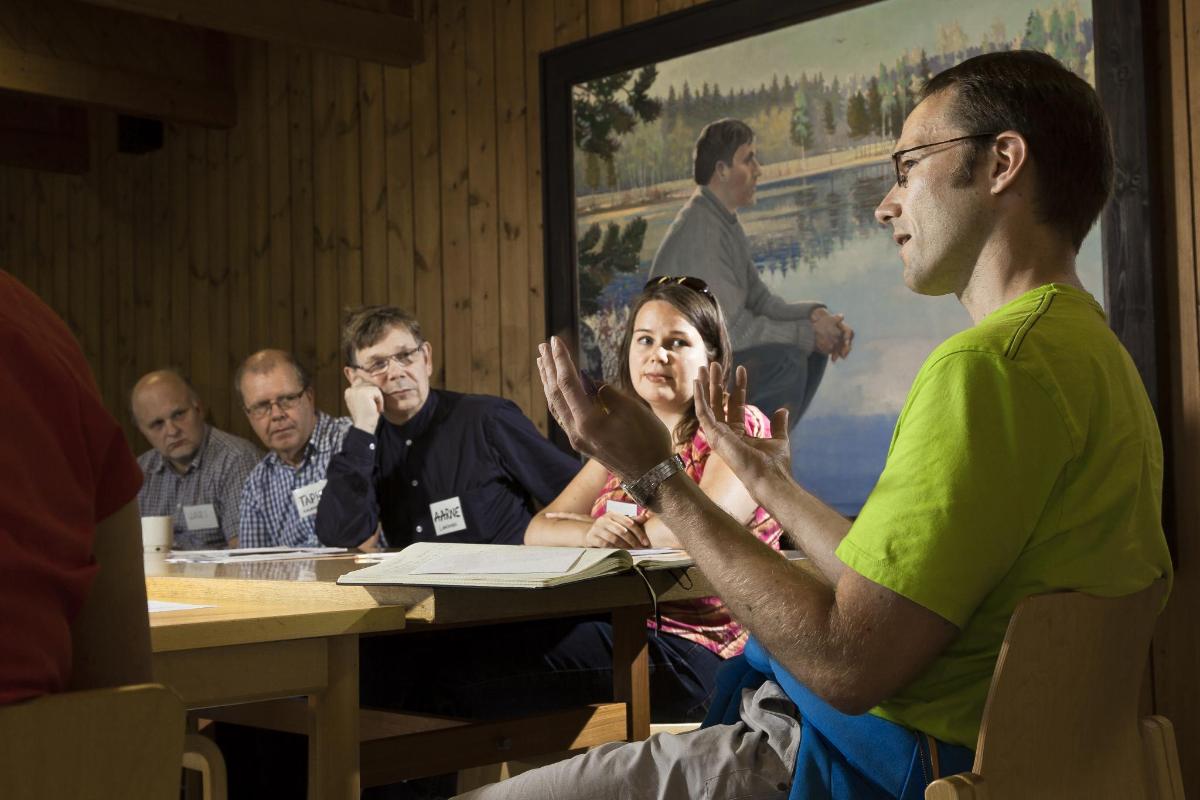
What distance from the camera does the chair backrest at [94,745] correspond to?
0.76 meters

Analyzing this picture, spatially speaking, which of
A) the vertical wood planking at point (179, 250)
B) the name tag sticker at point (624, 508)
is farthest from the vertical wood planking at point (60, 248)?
the name tag sticker at point (624, 508)

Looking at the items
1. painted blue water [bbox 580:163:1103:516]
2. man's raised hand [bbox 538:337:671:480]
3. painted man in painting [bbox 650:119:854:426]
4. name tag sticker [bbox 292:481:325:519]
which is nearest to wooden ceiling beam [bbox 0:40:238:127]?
name tag sticker [bbox 292:481:325:519]

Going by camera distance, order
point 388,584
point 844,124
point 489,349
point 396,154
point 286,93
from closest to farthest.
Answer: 1. point 388,584
2. point 844,124
3. point 489,349
4. point 396,154
5. point 286,93

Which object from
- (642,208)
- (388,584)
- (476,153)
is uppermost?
(476,153)

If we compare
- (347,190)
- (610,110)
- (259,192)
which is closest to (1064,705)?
(610,110)

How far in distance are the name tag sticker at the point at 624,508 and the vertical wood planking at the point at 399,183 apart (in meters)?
2.69

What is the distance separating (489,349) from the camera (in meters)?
4.73

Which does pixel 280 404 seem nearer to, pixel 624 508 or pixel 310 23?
pixel 310 23

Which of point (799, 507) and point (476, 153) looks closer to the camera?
point (799, 507)

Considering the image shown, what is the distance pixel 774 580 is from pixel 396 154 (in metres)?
4.24

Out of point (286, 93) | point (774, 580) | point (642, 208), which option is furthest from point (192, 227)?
point (774, 580)

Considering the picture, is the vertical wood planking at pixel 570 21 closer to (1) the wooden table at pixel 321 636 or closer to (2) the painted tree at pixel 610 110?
(2) the painted tree at pixel 610 110

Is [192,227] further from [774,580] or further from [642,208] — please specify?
[774,580]

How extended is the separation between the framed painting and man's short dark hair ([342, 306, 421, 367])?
→ 2.29 ft
